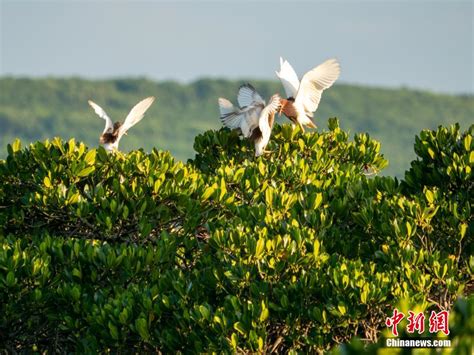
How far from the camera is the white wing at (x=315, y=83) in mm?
16791

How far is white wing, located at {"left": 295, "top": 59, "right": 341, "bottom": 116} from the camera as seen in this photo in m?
16.8

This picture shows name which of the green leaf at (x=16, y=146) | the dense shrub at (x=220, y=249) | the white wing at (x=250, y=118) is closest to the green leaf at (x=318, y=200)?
the dense shrub at (x=220, y=249)

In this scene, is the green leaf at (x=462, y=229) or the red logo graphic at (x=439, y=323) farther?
the green leaf at (x=462, y=229)

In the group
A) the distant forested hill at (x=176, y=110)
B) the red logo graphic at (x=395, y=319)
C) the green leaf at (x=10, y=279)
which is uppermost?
the distant forested hill at (x=176, y=110)

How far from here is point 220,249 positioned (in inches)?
480

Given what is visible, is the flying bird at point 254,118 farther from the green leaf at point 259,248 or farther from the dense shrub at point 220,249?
the green leaf at point 259,248

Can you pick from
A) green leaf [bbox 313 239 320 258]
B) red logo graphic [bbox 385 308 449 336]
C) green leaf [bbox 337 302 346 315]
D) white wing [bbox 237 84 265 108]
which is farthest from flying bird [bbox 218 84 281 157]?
red logo graphic [bbox 385 308 449 336]

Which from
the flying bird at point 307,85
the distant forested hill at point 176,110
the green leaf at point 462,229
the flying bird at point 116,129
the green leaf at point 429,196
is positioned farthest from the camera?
the distant forested hill at point 176,110

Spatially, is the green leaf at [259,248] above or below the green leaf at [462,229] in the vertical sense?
below

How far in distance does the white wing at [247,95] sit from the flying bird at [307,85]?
587 mm

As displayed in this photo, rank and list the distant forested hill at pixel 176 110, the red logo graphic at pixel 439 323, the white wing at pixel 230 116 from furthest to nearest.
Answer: the distant forested hill at pixel 176 110 < the white wing at pixel 230 116 < the red logo graphic at pixel 439 323

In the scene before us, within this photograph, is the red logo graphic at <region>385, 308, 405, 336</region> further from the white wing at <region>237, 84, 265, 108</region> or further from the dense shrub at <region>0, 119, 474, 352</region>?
the white wing at <region>237, 84, 265, 108</region>

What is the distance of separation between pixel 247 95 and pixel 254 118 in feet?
3.60

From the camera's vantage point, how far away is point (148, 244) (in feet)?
44.9
